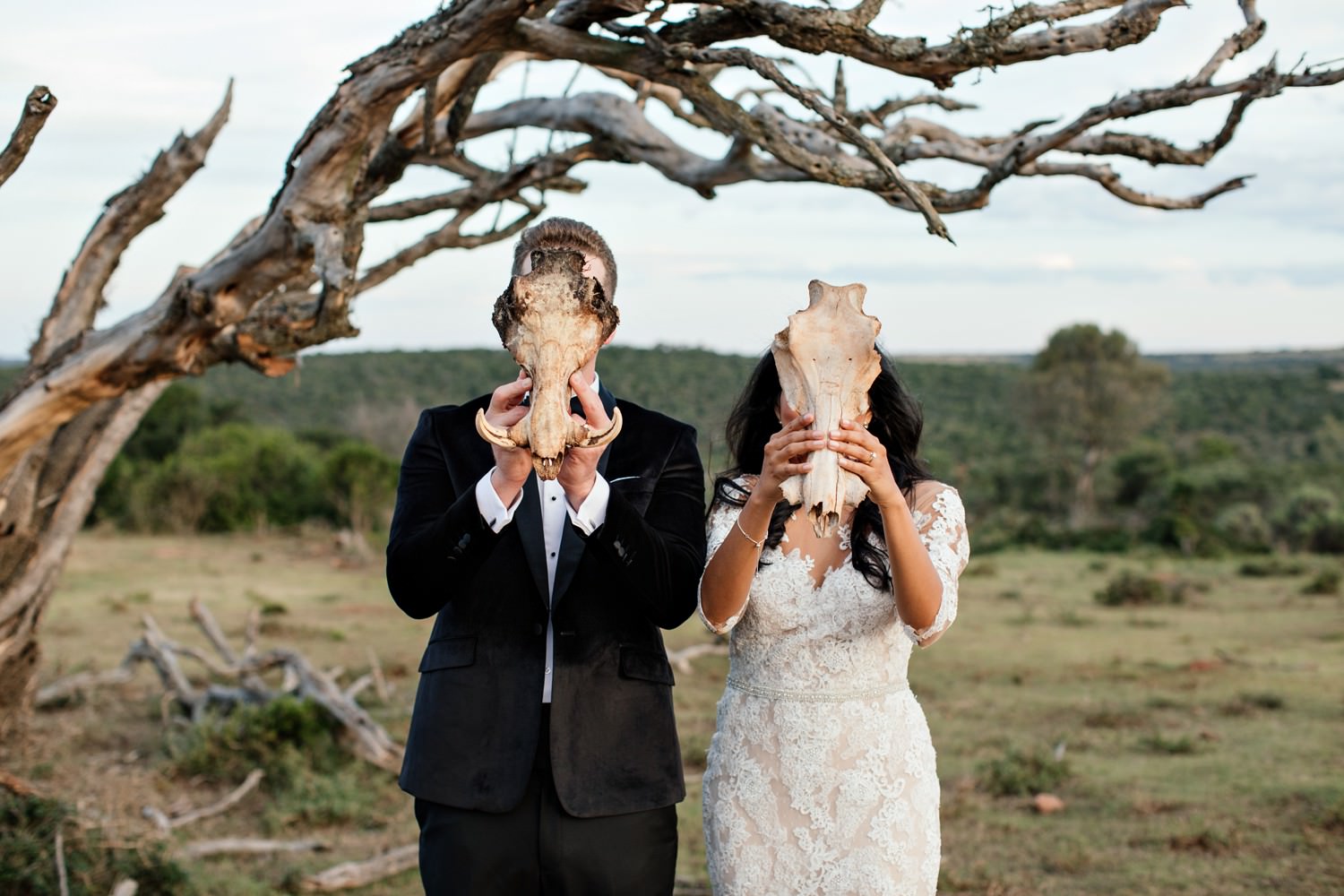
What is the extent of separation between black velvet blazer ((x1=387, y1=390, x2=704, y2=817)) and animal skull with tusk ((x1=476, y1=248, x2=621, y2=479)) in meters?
0.36

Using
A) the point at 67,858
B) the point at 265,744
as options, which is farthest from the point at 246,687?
the point at 67,858

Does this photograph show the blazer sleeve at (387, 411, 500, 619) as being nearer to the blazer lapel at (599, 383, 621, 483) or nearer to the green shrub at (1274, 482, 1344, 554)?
the blazer lapel at (599, 383, 621, 483)

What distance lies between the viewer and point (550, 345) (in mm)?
2242

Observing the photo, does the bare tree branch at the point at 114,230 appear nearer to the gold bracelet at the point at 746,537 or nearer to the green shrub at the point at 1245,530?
the gold bracelet at the point at 746,537

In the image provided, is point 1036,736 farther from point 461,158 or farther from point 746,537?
point 746,537

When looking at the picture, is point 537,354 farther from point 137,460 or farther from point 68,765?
point 137,460

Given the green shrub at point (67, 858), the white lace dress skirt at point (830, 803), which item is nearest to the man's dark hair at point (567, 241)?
the white lace dress skirt at point (830, 803)

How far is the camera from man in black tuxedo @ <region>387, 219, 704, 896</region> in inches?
101

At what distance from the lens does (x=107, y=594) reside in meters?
16.4

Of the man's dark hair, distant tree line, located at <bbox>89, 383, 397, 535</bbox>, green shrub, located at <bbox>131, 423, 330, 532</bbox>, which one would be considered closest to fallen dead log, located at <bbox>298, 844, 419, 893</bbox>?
the man's dark hair

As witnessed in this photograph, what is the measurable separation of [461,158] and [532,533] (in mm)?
3374

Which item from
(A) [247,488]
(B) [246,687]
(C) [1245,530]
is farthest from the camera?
(A) [247,488]

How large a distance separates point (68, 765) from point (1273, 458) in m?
37.5

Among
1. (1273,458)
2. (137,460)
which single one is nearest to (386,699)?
(137,460)
